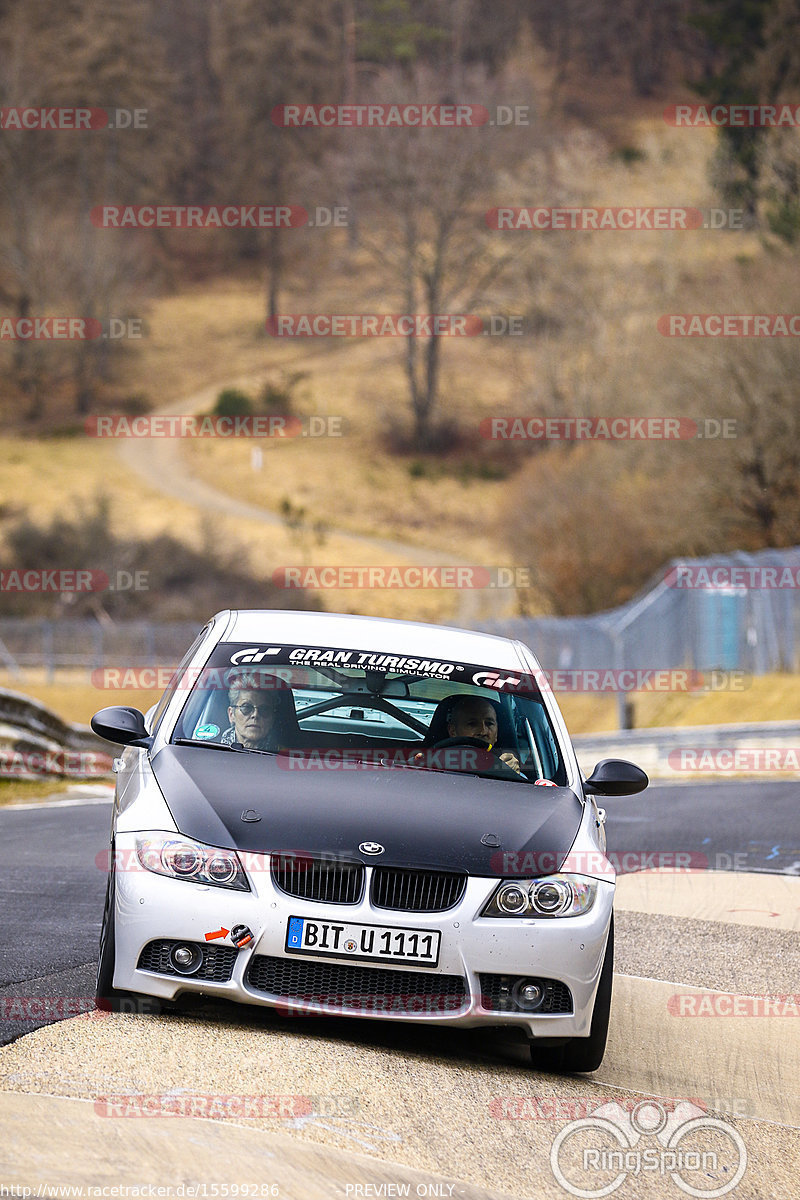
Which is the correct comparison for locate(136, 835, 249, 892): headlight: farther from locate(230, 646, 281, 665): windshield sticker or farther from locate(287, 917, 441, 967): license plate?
locate(230, 646, 281, 665): windshield sticker

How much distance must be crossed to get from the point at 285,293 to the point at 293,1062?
320ft

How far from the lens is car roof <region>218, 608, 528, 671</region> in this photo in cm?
705

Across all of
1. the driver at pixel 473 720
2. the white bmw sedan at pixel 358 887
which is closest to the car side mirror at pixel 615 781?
the white bmw sedan at pixel 358 887

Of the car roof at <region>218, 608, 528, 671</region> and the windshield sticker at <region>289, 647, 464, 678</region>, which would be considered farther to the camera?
the car roof at <region>218, 608, 528, 671</region>

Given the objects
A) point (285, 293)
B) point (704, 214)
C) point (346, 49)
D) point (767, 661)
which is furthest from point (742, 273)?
point (346, 49)

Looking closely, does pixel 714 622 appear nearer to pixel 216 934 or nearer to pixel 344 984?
pixel 344 984

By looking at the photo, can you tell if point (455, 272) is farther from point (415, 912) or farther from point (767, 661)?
point (415, 912)

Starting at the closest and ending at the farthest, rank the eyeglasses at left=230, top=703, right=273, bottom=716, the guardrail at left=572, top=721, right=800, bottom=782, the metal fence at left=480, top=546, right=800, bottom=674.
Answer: the eyeglasses at left=230, top=703, right=273, bottom=716 → the guardrail at left=572, top=721, right=800, bottom=782 → the metal fence at left=480, top=546, right=800, bottom=674

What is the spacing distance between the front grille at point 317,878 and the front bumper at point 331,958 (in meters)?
0.04

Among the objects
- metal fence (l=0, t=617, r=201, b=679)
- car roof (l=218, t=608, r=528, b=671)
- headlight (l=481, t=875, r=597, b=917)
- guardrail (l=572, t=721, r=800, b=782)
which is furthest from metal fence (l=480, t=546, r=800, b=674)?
headlight (l=481, t=875, r=597, b=917)

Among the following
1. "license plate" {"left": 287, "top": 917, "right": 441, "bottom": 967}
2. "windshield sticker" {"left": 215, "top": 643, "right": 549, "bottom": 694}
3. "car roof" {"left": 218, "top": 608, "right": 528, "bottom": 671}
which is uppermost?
"car roof" {"left": 218, "top": 608, "right": 528, "bottom": 671}

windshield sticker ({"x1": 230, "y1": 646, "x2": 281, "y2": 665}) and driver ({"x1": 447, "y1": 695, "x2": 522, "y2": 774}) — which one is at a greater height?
windshield sticker ({"x1": 230, "y1": 646, "x2": 281, "y2": 665})

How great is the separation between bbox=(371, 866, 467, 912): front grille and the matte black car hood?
0.14 ft

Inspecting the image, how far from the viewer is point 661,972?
8.03 metres
